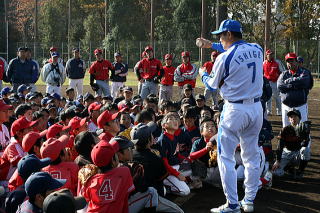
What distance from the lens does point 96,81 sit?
15.7 meters

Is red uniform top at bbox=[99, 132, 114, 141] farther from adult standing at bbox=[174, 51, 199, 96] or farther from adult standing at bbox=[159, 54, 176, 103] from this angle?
adult standing at bbox=[159, 54, 176, 103]

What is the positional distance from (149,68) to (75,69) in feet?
8.71

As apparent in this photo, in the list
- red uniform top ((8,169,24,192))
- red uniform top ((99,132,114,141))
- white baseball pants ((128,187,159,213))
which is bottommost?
white baseball pants ((128,187,159,213))

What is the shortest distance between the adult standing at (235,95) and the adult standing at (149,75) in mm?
9013

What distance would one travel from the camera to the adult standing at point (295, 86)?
930 cm

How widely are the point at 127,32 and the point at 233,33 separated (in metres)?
45.7

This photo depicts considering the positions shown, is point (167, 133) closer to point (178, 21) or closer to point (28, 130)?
point (28, 130)

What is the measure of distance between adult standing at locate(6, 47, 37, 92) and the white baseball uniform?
28.9 feet

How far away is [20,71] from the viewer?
527 inches

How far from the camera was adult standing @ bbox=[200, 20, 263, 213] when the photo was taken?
5547 mm

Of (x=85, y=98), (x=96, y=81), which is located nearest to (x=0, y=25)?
(x=96, y=81)

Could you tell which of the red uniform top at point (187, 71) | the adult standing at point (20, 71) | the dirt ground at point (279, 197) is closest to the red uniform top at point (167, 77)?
the red uniform top at point (187, 71)

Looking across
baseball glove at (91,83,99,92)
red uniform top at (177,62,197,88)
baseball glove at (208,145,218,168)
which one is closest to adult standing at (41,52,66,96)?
baseball glove at (91,83,99,92)

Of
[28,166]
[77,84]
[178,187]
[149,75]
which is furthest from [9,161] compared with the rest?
[77,84]
